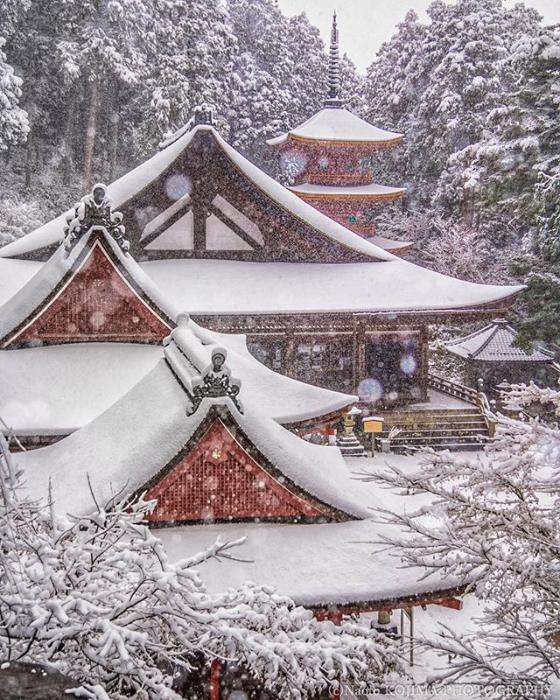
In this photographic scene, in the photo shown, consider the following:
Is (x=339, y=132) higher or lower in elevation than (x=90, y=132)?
lower

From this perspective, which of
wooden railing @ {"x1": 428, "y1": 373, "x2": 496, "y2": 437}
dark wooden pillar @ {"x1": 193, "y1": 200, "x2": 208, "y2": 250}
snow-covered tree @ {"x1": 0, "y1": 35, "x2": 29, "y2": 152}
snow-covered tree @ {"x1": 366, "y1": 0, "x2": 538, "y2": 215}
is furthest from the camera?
snow-covered tree @ {"x1": 366, "y1": 0, "x2": 538, "y2": 215}

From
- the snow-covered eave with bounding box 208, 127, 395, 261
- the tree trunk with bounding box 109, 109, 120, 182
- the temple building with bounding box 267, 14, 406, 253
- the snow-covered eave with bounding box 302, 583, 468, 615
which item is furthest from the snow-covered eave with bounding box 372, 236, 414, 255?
the snow-covered eave with bounding box 302, 583, 468, 615

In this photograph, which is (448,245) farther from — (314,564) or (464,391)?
(314,564)

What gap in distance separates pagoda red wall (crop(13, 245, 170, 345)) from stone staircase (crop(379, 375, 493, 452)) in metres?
10.1

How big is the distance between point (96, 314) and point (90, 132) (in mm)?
28911

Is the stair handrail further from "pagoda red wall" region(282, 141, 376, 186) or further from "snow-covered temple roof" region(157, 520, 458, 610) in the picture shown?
"snow-covered temple roof" region(157, 520, 458, 610)

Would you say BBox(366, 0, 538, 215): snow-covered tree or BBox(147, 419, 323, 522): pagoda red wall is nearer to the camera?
BBox(147, 419, 323, 522): pagoda red wall

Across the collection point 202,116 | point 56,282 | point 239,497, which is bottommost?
point 239,497

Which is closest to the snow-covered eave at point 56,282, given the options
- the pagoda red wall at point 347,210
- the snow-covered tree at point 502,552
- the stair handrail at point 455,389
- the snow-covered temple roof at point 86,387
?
the snow-covered temple roof at point 86,387

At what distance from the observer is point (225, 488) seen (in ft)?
18.6

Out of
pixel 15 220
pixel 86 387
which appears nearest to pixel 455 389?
pixel 86 387

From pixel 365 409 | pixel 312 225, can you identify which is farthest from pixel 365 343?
pixel 312 225

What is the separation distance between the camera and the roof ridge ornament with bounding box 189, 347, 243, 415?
5449 millimetres

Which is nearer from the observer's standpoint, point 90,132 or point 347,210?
point 347,210
